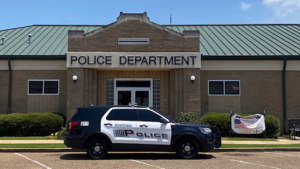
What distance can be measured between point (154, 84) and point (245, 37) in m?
8.64

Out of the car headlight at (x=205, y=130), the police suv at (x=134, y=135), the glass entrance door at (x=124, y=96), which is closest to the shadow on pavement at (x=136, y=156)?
the police suv at (x=134, y=135)

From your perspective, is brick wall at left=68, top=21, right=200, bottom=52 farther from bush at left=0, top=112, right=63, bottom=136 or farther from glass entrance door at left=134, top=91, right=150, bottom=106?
bush at left=0, top=112, right=63, bottom=136

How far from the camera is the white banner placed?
18.6 m

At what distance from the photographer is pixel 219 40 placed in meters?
24.9

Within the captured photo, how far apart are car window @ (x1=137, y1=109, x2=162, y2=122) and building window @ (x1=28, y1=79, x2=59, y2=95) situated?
10.7 m

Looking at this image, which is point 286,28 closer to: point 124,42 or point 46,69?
point 124,42

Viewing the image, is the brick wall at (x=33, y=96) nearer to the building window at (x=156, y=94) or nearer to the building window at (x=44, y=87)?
the building window at (x=44, y=87)

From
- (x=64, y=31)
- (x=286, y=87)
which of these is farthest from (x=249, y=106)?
(x=64, y=31)

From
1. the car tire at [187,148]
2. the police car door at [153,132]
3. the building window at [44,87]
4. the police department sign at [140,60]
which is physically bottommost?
the car tire at [187,148]

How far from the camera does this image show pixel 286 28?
28.8 m

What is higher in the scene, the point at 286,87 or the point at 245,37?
the point at 245,37

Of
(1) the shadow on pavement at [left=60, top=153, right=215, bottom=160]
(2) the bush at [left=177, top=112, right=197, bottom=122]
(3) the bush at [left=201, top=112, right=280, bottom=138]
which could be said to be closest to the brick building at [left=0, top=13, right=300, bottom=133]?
(2) the bush at [left=177, top=112, right=197, bottom=122]

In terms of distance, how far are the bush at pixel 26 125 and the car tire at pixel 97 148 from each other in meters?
8.25

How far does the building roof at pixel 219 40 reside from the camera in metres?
22.0
